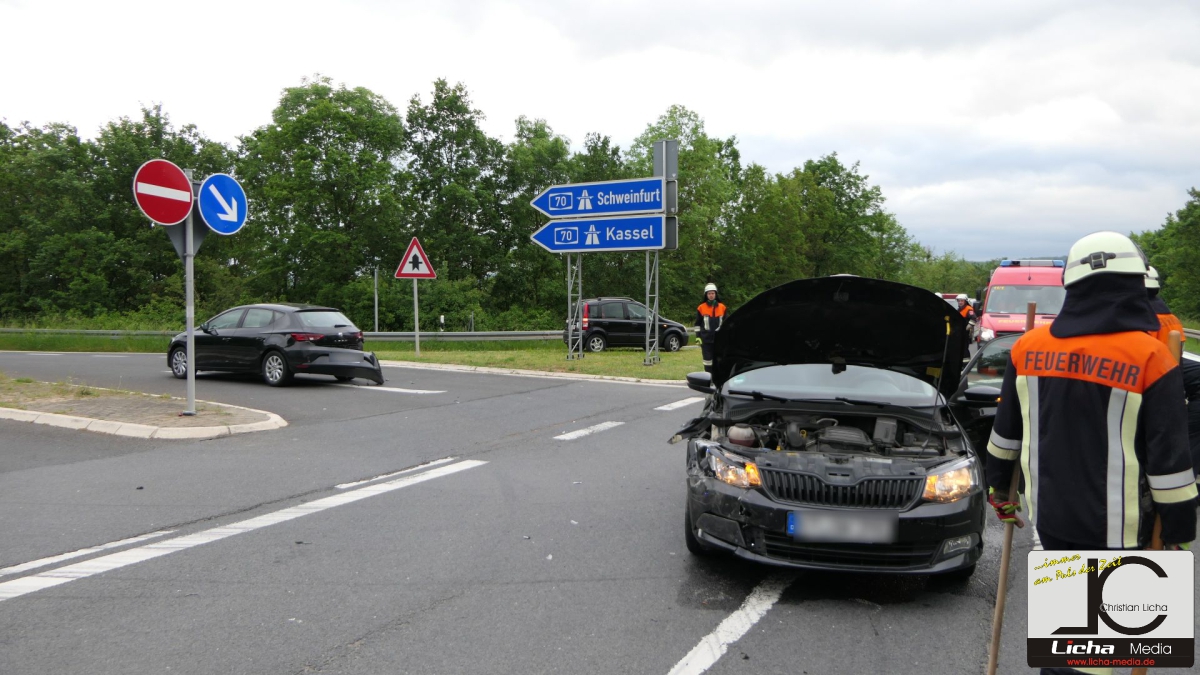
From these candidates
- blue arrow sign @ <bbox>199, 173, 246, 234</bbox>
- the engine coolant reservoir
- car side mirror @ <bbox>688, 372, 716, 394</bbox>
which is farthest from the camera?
blue arrow sign @ <bbox>199, 173, 246, 234</bbox>

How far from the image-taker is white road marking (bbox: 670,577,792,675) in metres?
3.46

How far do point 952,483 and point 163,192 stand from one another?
9146 mm

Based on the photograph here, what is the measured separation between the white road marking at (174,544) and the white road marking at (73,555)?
0.52 ft

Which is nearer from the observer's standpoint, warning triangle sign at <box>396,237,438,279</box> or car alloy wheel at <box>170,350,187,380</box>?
car alloy wheel at <box>170,350,187,380</box>

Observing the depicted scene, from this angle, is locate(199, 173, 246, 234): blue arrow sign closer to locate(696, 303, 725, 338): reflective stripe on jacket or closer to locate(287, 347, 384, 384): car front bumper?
locate(287, 347, 384, 384): car front bumper

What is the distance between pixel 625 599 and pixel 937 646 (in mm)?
1536

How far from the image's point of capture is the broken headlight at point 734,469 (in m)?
4.39

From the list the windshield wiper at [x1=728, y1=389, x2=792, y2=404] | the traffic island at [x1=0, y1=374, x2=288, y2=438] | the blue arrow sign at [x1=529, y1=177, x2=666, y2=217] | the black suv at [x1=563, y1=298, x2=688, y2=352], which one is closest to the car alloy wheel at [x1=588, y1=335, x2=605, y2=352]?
the black suv at [x1=563, y1=298, x2=688, y2=352]

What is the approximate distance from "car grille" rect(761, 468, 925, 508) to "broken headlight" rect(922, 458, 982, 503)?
0.22 ft

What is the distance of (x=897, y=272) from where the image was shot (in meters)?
78.9

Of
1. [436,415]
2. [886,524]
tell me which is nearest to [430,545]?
[886,524]

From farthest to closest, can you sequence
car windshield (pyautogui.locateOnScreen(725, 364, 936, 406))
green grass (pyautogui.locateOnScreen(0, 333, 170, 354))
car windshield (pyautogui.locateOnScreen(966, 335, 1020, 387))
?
green grass (pyautogui.locateOnScreen(0, 333, 170, 354))
car windshield (pyautogui.locateOnScreen(966, 335, 1020, 387))
car windshield (pyautogui.locateOnScreen(725, 364, 936, 406))

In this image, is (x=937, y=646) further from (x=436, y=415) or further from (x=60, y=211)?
(x=60, y=211)

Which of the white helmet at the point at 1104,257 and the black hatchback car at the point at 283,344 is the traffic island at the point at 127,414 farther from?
the white helmet at the point at 1104,257
